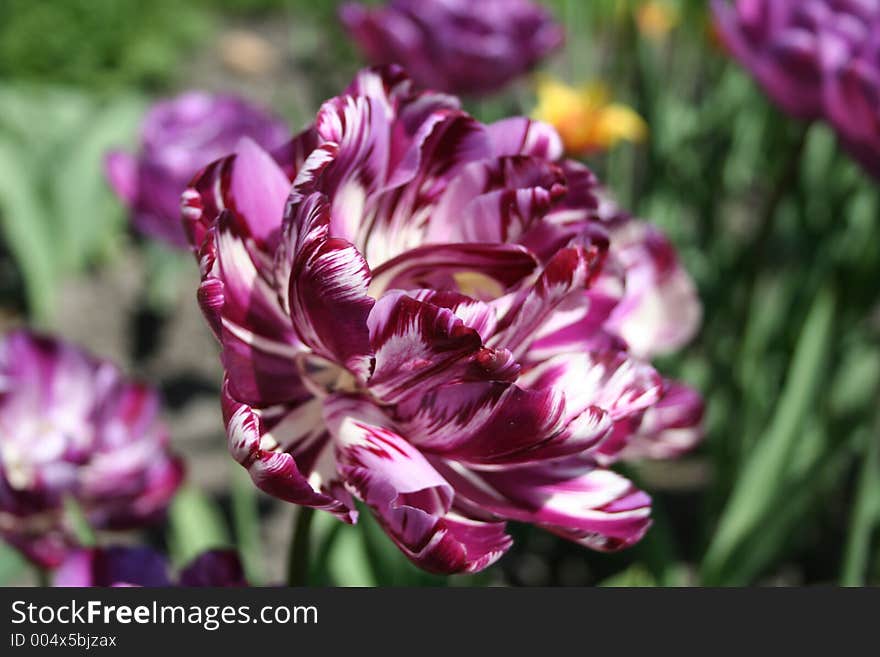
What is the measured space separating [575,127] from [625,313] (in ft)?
2.41

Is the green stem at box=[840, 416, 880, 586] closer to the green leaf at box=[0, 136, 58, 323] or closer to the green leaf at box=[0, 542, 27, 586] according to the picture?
the green leaf at box=[0, 542, 27, 586]

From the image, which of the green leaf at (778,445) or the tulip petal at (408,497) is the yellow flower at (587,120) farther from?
the tulip petal at (408,497)

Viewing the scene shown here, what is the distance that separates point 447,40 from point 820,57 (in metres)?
0.49

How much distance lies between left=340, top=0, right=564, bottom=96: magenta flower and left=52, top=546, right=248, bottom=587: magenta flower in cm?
80

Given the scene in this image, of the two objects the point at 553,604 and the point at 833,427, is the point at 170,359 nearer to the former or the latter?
the point at 833,427

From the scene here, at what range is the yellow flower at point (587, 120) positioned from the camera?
4.09ft

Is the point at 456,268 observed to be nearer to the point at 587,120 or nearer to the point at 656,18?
the point at 587,120

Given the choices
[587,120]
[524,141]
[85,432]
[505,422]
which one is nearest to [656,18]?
[587,120]

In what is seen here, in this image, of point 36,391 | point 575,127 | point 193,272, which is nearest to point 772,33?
point 575,127

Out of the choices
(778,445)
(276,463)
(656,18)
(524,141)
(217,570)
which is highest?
(656,18)

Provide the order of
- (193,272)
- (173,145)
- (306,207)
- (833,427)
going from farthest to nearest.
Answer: (193,272) < (173,145) < (833,427) < (306,207)

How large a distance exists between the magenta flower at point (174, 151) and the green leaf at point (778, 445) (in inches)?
22.9

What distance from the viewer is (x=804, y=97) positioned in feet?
2.89

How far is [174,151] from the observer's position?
1082mm
